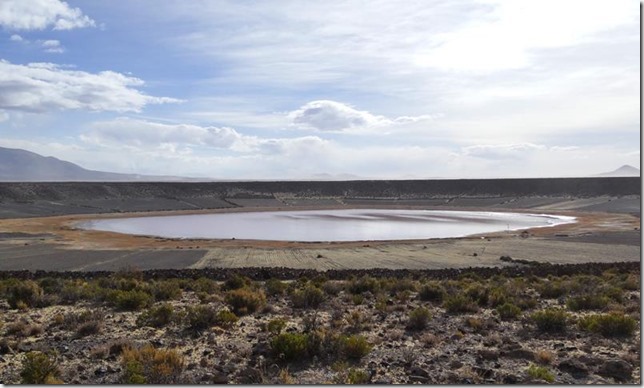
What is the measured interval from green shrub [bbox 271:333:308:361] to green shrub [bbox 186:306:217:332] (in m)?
2.66

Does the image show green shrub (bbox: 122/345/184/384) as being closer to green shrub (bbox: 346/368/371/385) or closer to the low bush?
the low bush

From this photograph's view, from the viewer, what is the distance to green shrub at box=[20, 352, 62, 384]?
25.8 ft

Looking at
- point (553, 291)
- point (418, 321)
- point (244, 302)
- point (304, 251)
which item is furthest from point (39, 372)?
point (304, 251)

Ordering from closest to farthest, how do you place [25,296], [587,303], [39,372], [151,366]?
1. [39,372]
2. [151,366]
3. [587,303]
4. [25,296]

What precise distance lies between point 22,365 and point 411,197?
10372 cm

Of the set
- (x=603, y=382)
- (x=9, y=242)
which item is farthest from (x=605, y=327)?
(x=9, y=242)

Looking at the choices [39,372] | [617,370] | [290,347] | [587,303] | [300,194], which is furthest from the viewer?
[300,194]

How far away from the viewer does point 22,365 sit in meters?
8.77

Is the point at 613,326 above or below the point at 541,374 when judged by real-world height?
above

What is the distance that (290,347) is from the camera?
29.6 ft

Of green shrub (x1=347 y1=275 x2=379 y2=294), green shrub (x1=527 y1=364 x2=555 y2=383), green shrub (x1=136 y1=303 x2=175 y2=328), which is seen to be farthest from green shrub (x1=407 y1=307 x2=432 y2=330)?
green shrub (x1=136 y1=303 x2=175 y2=328)

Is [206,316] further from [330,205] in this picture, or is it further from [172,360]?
[330,205]

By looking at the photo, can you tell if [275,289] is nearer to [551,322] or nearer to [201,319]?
[201,319]

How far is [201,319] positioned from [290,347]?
3035 mm
